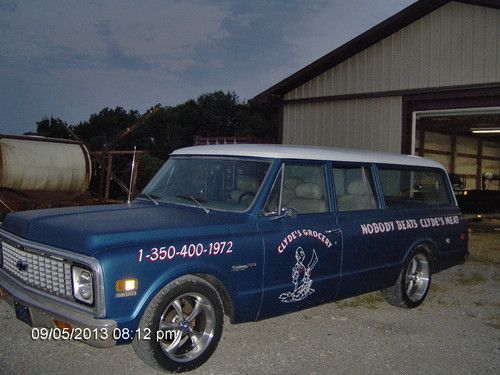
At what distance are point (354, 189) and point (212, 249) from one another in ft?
7.16

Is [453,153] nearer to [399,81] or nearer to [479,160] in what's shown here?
[479,160]

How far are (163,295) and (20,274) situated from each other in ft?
4.40

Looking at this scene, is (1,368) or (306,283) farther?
(306,283)

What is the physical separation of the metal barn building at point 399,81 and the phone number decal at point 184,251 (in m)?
8.64

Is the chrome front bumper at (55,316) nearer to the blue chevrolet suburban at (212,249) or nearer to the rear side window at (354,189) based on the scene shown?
the blue chevrolet suburban at (212,249)

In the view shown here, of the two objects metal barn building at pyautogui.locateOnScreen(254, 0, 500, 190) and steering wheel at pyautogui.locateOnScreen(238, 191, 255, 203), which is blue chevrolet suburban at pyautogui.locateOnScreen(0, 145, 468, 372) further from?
metal barn building at pyautogui.locateOnScreen(254, 0, 500, 190)

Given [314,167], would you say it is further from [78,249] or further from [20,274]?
[20,274]

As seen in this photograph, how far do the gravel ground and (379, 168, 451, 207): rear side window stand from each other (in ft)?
4.39

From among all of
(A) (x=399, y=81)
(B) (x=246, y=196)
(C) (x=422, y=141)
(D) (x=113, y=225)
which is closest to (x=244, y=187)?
(B) (x=246, y=196)

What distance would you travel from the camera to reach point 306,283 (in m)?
5.07

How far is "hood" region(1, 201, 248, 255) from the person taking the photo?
12.8 ft

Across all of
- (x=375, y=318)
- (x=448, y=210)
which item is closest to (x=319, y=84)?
(x=448, y=210)

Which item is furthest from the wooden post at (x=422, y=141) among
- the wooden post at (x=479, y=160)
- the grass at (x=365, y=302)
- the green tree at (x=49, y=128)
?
the green tree at (x=49, y=128)

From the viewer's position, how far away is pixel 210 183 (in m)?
5.23
